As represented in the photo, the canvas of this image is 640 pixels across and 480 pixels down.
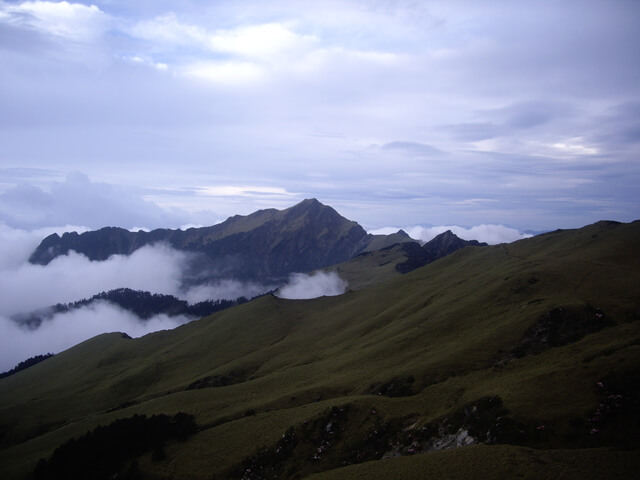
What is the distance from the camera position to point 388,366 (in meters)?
85.1

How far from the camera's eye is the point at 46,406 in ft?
458

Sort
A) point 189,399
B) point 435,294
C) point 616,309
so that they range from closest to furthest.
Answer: point 616,309
point 189,399
point 435,294

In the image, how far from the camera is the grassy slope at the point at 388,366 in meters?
49.0

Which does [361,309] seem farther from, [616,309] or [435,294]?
[616,309]

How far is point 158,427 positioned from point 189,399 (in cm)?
2018

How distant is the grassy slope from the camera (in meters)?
49.0

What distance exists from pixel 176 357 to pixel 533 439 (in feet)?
489

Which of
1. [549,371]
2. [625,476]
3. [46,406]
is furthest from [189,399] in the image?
[625,476]

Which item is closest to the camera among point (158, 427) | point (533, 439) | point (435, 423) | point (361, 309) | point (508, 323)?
point (533, 439)

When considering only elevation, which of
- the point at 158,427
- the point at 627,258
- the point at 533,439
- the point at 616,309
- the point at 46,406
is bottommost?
the point at 46,406

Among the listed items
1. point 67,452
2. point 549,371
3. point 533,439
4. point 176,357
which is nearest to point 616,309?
point 549,371

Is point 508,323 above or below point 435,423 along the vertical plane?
above

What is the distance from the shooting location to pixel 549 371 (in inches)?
2117

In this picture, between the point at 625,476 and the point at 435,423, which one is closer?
the point at 625,476
